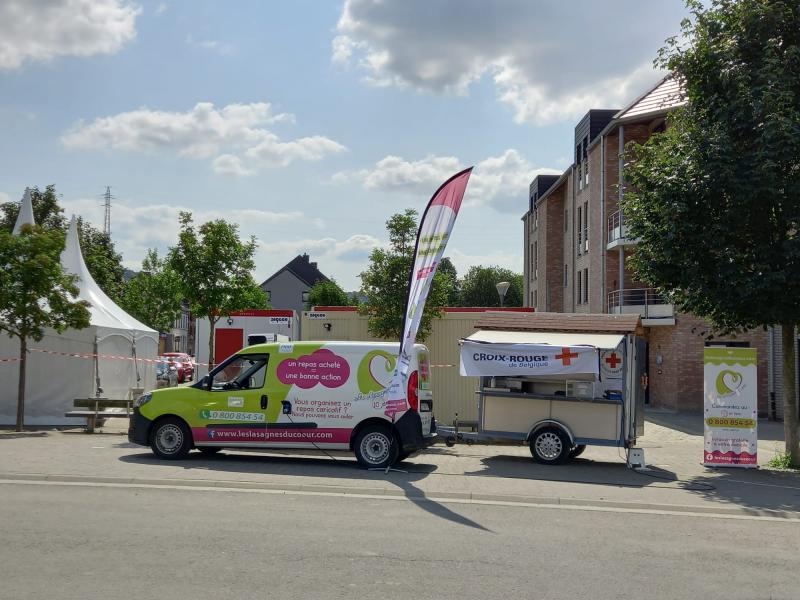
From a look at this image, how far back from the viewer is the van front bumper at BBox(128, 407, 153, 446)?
13.0m

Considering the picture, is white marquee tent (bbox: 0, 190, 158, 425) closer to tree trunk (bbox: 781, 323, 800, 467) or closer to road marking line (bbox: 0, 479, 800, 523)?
road marking line (bbox: 0, 479, 800, 523)

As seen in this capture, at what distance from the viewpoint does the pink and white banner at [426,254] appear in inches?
472

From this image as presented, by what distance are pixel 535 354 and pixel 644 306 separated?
62.4 feet

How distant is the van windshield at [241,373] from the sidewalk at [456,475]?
1242 millimetres

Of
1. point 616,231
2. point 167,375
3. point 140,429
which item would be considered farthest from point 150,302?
point 140,429

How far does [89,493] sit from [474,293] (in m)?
74.7

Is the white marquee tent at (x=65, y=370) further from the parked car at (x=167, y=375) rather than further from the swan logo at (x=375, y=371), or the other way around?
the parked car at (x=167, y=375)

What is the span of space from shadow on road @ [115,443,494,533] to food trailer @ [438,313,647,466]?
6.25 feet

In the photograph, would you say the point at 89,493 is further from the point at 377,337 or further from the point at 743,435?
the point at 377,337

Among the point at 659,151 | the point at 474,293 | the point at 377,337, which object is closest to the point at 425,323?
the point at 377,337

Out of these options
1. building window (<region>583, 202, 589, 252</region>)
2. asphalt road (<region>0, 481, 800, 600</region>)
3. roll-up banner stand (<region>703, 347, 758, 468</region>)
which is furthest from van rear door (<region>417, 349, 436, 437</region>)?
building window (<region>583, 202, 589, 252</region>)

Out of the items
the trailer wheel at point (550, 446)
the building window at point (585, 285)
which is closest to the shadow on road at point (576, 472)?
the trailer wheel at point (550, 446)

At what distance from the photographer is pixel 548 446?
45.6ft

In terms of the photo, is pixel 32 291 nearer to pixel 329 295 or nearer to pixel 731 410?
pixel 731 410
